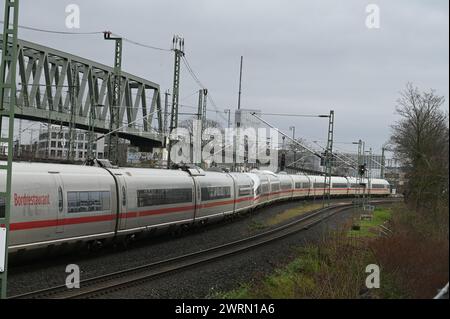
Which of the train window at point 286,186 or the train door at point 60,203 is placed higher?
the train door at point 60,203

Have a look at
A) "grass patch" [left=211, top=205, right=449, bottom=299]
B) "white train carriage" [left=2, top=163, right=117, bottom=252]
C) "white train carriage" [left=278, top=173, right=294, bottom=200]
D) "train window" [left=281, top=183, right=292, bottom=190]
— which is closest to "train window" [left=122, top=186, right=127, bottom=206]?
"white train carriage" [left=2, top=163, right=117, bottom=252]

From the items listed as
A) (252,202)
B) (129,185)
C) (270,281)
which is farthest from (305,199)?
(270,281)

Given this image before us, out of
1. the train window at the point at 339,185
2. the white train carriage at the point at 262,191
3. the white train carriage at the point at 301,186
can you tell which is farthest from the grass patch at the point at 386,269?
the train window at the point at 339,185

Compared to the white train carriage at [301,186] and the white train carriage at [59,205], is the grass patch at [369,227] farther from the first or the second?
the white train carriage at [301,186]

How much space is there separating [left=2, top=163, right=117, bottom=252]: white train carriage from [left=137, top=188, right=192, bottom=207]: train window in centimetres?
181

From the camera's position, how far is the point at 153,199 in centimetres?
2003

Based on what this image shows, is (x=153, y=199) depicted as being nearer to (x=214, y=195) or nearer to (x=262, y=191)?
(x=214, y=195)

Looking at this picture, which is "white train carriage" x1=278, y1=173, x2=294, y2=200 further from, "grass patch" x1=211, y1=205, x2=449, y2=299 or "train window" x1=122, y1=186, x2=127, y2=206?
"grass patch" x1=211, y1=205, x2=449, y2=299

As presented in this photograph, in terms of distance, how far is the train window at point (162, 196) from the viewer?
19156 millimetres

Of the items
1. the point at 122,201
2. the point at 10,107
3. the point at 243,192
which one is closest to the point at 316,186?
the point at 243,192

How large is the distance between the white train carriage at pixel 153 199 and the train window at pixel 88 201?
0.84m
